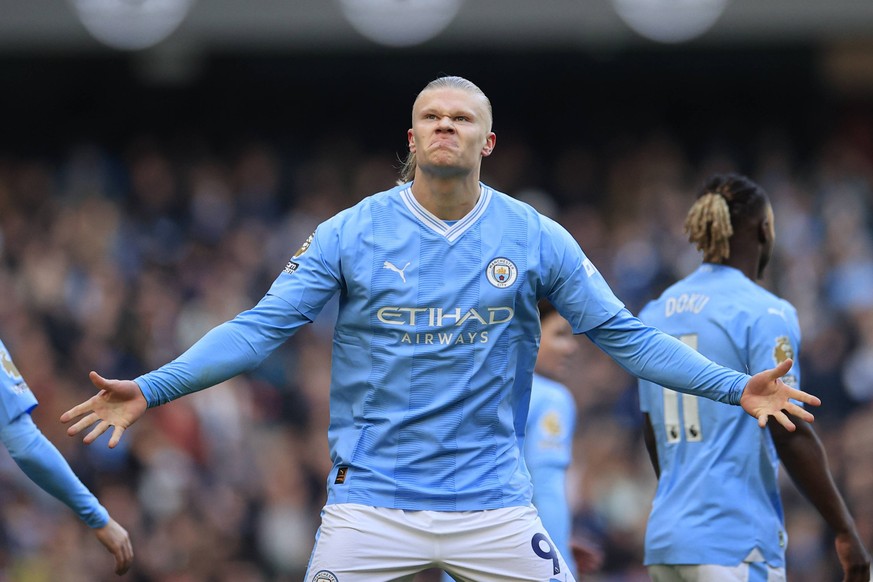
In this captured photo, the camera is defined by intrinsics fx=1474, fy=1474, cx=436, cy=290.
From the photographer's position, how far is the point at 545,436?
25.1 feet

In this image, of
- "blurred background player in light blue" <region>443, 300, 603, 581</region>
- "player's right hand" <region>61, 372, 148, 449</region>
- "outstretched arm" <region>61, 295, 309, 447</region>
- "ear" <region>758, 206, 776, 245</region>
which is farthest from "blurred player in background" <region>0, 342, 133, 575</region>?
"ear" <region>758, 206, 776, 245</region>

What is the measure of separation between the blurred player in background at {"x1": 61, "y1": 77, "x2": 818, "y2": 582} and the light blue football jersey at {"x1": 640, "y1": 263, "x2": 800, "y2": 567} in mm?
898

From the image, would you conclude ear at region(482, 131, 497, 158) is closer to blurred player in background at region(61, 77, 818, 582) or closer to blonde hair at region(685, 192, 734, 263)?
blurred player in background at region(61, 77, 818, 582)

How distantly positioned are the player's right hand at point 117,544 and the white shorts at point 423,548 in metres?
1.49

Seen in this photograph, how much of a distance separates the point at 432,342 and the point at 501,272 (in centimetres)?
39

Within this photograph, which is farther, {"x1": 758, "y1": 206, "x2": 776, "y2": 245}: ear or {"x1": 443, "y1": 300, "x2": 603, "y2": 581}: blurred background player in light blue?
{"x1": 443, "y1": 300, "x2": 603, "y2": 581}: blurred background player in light blue

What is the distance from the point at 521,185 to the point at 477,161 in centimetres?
1360

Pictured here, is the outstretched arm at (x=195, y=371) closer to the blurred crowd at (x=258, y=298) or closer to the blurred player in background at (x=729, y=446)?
the blurred player in background at (x=729, y=446)

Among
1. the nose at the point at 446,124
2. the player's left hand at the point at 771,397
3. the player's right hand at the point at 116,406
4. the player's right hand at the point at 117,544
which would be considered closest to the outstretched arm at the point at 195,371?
the player's right hand at the point at 116,406

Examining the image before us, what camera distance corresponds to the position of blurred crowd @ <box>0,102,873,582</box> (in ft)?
40.9

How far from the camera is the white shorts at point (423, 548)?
543cm

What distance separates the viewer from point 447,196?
5770 millimetres

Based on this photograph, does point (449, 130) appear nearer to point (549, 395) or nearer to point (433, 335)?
point (433, 335)

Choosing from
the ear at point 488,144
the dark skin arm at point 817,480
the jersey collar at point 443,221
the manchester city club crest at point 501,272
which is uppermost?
the ear at point 488,144
